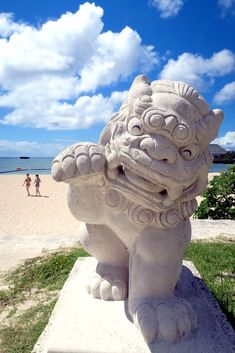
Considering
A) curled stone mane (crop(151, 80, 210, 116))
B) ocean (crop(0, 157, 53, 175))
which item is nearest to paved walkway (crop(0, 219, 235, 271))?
curled stone mane (crop(151, 80, 210, 116))

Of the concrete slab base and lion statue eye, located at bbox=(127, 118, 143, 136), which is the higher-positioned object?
lion statue eye, located at bbox=(127, 118, 143, 136)

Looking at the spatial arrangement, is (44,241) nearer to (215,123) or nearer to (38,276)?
(38,276)

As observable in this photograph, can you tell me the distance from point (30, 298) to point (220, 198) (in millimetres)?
4452

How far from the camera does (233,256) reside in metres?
4.39

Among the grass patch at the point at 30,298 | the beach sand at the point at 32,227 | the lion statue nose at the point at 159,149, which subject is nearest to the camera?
the lion statue nose at the point at 159,149

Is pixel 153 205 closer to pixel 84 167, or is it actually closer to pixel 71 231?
pixel 84 167

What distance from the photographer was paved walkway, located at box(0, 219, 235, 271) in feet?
15.9

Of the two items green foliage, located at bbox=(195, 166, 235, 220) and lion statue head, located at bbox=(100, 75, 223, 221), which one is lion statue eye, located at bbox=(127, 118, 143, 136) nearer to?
lion statue head, located at bbox=(100, 75, 223, 221)

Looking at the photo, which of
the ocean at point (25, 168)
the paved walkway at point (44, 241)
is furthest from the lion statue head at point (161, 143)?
the ocean at point (25, 168)

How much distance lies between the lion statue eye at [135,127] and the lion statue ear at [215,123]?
0.37 metres

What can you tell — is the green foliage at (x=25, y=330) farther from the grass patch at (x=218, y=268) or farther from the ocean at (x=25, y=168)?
the ocean at (x=25, y=168)

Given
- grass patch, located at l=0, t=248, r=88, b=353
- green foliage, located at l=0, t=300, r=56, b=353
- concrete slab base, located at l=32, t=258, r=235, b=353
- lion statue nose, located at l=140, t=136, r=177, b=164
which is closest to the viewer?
lion statue nose, located at l=140, t=136, r=177, b=164


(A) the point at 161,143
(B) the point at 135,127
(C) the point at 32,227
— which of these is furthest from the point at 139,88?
(C) the point at 32,227

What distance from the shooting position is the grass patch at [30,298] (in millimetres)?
2588
